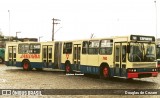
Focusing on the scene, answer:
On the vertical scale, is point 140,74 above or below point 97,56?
below

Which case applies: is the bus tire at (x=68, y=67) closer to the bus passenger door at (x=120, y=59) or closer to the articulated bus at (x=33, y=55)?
the articulated bus at (x=33, y=55)

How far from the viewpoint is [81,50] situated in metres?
24.1

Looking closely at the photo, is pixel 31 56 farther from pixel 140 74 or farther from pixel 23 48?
pixel 140 74

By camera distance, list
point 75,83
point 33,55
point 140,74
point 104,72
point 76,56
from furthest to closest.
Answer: point 33,55 → point 76,56 → point 104,72 → point 75,83 → point 140,74

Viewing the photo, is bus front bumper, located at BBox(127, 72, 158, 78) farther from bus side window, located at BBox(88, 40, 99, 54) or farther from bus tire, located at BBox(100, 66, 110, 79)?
bus side window, located at BBox(88, 40, 99, 54)

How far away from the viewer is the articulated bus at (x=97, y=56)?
62.1ft

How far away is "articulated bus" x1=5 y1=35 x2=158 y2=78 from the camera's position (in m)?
18.9

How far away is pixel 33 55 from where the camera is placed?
29875mm

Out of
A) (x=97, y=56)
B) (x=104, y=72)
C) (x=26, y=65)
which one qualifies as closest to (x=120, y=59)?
(x=104, y=72)

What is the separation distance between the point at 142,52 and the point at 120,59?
125cm

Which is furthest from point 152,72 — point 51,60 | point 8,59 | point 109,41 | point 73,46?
point 8,59

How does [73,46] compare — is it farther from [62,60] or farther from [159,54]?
[159,54]

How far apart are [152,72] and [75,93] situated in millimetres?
6222

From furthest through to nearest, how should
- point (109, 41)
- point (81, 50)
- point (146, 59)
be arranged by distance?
point (81, 50), point (109, 41), point (146, 59)
